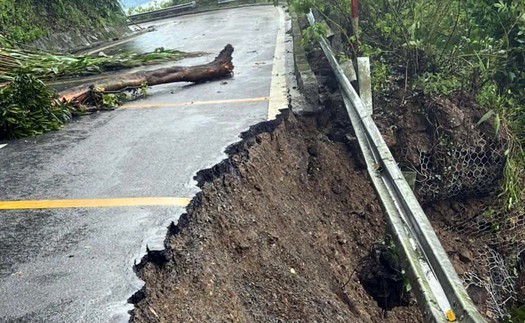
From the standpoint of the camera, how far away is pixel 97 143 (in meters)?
5.77

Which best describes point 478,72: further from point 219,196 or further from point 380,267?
point 219,196

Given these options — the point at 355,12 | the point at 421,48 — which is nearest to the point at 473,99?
the point at 421,48

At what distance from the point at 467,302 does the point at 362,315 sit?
66.5 inches

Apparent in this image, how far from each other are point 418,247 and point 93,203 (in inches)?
96.2

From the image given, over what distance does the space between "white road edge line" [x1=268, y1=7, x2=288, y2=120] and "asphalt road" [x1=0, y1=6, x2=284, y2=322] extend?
0.05 metres

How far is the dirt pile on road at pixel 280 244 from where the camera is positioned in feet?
10.2

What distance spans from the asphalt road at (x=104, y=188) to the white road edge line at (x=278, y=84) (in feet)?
0.16

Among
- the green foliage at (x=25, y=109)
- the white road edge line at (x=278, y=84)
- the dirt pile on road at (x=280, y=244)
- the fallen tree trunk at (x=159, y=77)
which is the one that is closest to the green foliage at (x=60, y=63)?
the fallen tree trunk at (x=159, y=77)

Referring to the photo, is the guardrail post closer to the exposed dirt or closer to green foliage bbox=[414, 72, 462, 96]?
the exposed dirt

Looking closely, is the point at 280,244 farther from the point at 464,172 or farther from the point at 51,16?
the point at 51,16

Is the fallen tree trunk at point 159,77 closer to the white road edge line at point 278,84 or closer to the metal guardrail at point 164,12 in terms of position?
the white road edge line at point 278,84

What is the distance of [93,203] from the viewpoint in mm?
4172

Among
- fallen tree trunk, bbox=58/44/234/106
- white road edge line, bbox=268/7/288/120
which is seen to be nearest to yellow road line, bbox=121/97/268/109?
white road edge line, bbox=268/7/288/120

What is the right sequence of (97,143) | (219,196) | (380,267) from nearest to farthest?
(219,196) → (380,267) → (97,143)
